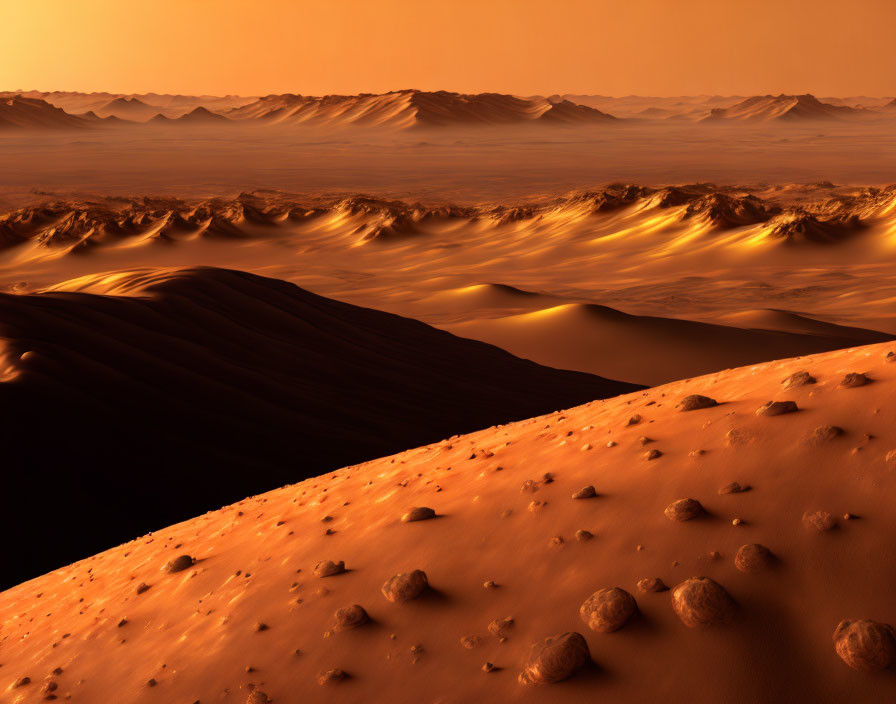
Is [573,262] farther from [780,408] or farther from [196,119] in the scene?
[196,119]

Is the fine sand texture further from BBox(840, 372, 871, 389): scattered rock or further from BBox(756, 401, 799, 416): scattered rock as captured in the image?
BBox(756, 401, 799, 416): scattered rock

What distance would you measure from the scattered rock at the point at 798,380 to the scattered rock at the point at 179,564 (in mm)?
2680

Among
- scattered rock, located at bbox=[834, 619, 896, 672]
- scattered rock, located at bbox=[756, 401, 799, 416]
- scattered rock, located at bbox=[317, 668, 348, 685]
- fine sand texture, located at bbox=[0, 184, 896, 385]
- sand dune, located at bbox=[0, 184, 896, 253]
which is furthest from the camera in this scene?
sand dune, located at bbox=[0, 184, 896, 253]

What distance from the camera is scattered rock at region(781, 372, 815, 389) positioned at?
3.46 metres

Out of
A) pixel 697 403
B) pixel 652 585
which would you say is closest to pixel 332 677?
pixel 652 585

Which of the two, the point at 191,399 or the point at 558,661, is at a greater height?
the point at 558,661

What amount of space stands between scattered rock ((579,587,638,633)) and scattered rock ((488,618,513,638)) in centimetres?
23

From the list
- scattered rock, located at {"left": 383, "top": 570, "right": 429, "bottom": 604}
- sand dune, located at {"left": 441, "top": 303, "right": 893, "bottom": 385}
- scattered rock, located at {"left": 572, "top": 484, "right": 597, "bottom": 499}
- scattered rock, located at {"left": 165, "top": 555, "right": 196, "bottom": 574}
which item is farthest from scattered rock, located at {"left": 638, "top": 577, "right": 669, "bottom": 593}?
sand dune, located at {"left": 441, "top": 303, "right": 893, "bottom": 385}

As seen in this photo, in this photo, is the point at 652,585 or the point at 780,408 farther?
the point at 780,408

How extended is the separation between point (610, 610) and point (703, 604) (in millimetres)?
248

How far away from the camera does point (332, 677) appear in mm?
2557

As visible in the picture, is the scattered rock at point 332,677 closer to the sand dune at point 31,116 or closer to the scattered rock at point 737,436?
the scattered rock at point 737,436

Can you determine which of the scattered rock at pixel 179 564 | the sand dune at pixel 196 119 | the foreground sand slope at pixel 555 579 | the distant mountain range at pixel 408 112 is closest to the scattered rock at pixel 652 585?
the foreground sand slope at pixel 555 579

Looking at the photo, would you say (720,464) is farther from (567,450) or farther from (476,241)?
(476,241)
